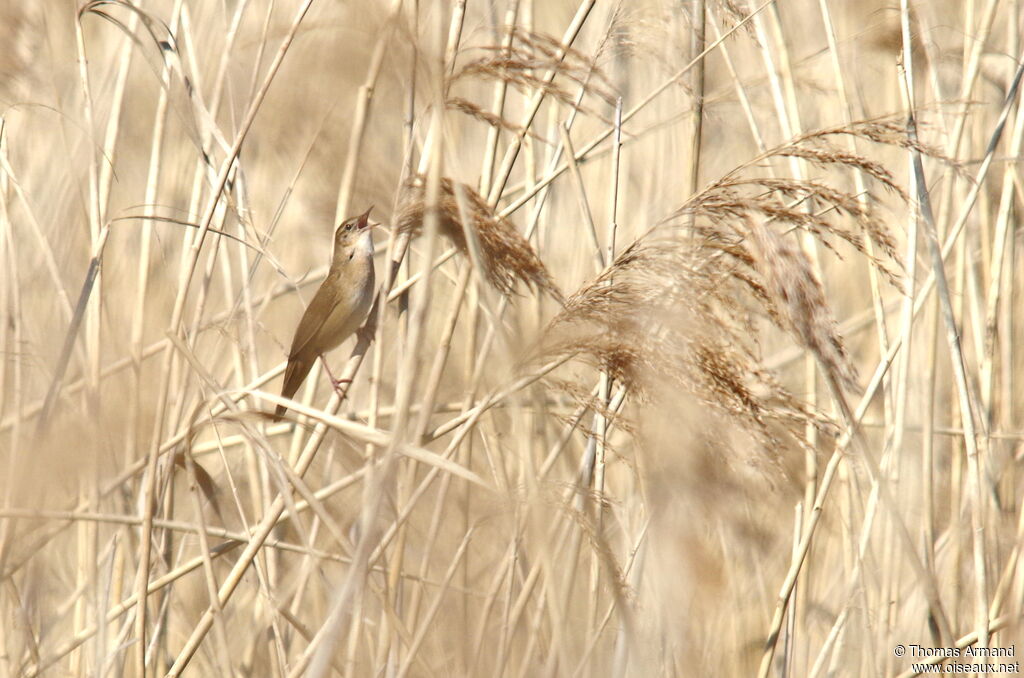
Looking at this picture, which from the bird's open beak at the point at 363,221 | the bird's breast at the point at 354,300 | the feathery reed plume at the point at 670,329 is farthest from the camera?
the bird's breast at the point at 354,300

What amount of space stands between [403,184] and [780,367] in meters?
2.03

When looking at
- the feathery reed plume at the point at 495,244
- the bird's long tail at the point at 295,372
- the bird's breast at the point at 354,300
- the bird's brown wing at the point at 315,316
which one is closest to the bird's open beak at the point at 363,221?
the bird's breast at the point at 354,300

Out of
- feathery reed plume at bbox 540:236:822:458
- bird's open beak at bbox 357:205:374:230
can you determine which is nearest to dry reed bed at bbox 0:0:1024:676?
feathery reed plume at bbox 540:236:822:458

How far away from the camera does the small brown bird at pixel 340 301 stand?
3.15 metres

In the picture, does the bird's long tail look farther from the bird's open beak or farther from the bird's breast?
the bird's open beak

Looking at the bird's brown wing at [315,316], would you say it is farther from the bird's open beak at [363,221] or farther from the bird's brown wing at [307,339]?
the bird's open beak at [363,221]

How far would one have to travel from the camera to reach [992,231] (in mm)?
2975

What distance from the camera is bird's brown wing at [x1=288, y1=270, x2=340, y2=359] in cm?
308

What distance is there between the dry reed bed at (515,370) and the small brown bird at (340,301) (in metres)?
0.18

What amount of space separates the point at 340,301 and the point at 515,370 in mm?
1944

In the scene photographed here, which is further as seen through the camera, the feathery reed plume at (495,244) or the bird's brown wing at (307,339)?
the bird's brown wing at (307,339)

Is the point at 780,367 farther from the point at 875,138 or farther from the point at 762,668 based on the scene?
the point at 875,138

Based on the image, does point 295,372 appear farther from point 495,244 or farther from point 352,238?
point 495,244

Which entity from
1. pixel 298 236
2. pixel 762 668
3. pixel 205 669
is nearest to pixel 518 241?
pixel 762 668
